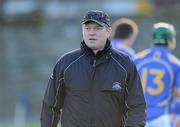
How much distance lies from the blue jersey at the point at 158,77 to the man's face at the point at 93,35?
237cm

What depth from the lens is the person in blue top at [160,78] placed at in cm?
1034

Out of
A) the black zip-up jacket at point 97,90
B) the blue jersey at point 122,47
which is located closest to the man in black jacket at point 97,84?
the black zip-up jacket at point 97,90

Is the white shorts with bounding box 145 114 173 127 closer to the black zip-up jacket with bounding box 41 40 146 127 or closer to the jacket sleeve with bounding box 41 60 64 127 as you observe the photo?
the black zip-up jacket with bounding box 41 40 146 127

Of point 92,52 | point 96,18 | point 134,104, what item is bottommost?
point 134,104

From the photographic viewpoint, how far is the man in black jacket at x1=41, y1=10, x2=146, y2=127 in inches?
316

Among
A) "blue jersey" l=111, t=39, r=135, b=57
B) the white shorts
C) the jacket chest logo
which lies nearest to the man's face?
the jacket chest logo

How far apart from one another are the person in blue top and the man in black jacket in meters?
2.21

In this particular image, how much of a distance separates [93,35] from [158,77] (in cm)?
252

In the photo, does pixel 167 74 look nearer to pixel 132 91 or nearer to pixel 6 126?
pixel 132 91

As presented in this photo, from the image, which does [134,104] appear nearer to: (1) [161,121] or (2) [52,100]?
(2) [52,100]

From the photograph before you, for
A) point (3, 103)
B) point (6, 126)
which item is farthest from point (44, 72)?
point (6, 126)

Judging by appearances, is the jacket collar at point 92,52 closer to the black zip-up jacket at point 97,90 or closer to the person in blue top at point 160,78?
the black zip-up jacket at point 97,90

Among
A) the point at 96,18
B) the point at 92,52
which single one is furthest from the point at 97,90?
the point at 96,18

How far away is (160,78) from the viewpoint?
34.0 ft
